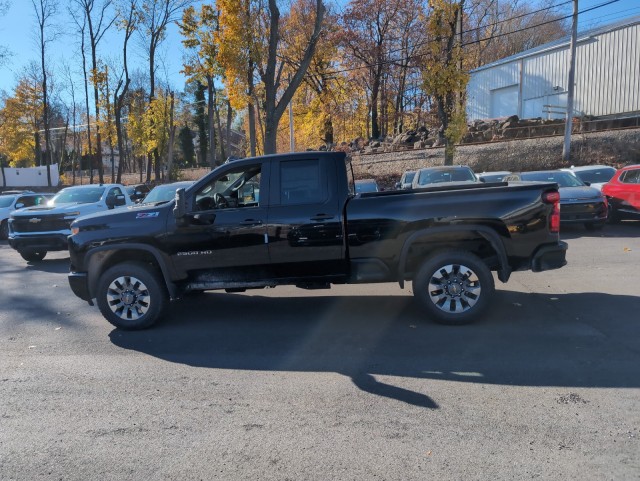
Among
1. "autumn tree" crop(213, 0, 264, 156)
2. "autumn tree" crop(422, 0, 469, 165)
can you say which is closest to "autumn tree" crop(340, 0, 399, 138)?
"autumn tree" crop(422, 0, 469, 165)

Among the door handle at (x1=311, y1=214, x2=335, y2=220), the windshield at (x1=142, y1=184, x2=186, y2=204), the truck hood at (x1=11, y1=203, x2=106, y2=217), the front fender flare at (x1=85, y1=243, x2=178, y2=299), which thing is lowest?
the front fender flare at (x1=85, y1=243, x2=178, y2=299)

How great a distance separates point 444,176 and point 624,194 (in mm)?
4803

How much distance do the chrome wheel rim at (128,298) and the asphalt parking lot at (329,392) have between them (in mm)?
271

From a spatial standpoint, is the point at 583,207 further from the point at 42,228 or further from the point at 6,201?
the point at 6,201

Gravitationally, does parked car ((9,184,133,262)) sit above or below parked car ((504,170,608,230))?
below

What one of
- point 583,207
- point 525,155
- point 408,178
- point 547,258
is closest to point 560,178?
point 583,207

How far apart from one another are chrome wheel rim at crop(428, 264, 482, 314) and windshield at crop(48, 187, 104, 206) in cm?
1045

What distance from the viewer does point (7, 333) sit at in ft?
21.6

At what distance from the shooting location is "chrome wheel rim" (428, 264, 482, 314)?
5988 millimetres

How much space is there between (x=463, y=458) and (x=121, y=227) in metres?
4.80

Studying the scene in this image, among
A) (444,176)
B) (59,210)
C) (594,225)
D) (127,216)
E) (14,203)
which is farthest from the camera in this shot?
(14,203)

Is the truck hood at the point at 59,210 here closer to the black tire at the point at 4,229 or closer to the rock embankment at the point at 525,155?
the black tire at the point at 4,229

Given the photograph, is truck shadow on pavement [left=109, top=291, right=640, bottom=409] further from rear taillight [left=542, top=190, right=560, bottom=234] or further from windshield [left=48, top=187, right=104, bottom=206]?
windshield [left=48, top=187, right=104, bottom=206]

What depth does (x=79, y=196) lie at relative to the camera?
1343cm
